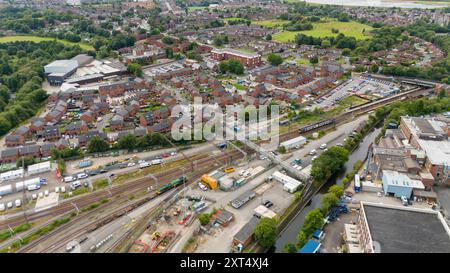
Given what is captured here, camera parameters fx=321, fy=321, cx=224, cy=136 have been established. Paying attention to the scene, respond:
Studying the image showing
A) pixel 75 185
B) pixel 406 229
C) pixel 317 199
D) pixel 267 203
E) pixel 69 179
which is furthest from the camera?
pixel 69 179

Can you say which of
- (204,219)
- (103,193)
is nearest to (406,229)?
(204,219)

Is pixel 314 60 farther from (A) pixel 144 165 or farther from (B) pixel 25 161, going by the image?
(B) pixel 25 161

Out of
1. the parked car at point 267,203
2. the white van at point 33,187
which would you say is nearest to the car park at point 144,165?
the white van at point 33,187

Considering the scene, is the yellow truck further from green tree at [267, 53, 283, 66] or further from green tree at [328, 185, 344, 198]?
green tree at [267, 53, 283, 66]

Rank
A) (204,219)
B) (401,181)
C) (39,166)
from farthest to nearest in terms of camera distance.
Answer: (39,166), (401,181), (204,219)

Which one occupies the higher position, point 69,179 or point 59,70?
point 59,70

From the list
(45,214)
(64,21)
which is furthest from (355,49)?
(64,21)

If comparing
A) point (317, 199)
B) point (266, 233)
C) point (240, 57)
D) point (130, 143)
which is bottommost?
point (317, 199)
